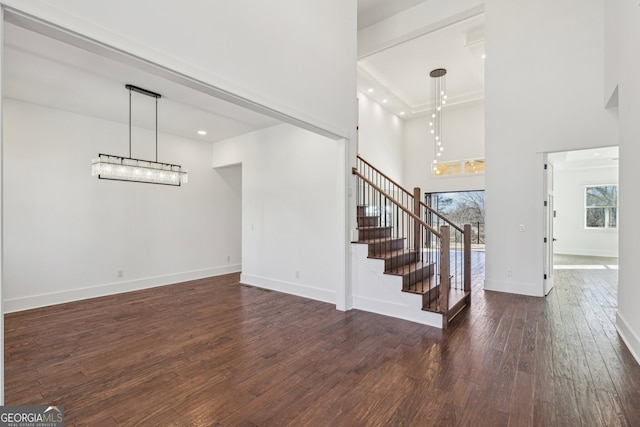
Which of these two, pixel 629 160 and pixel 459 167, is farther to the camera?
pixel 459 167

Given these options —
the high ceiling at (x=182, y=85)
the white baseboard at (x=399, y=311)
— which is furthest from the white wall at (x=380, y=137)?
the white baseboard at (x=399, y=311)

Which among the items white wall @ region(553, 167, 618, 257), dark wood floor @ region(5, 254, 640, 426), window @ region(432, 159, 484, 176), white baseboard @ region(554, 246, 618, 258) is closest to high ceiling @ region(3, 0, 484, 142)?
window @ region(432, 159, 484, 176)

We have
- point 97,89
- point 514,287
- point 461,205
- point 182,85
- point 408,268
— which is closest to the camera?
point 182,85

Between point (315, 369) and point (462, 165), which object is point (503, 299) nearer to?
point (315, 369)

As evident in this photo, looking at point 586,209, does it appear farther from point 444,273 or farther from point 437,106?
point 444,273

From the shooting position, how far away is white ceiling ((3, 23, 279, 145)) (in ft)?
10.4

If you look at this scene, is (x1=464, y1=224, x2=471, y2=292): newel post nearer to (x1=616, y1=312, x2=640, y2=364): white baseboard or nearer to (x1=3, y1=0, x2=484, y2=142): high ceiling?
(x1=616, y1=312, x2=640, y2=364): white baseboard

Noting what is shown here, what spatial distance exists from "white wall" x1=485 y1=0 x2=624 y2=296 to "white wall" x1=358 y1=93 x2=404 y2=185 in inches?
129

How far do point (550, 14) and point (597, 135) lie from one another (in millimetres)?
2134

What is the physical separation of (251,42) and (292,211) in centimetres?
295

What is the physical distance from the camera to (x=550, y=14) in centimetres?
491

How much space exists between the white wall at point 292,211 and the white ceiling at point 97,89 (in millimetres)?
606

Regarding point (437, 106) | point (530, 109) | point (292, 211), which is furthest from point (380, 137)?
point (292, 211)

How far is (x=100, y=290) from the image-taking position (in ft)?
17.4
